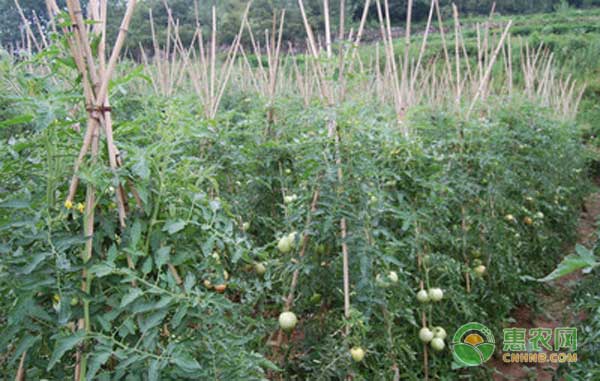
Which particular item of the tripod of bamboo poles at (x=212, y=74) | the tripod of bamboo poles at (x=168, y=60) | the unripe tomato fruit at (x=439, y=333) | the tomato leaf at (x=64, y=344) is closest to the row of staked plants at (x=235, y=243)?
the tomato leaf at (x=64, y=344)

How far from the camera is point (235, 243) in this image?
46.3 inches

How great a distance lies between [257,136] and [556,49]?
13592 mm

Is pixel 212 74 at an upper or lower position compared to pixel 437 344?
upper

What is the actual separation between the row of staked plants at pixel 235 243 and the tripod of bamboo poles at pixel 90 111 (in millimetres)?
26

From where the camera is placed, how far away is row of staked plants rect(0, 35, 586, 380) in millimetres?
1013

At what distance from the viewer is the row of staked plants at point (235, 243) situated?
1.01m

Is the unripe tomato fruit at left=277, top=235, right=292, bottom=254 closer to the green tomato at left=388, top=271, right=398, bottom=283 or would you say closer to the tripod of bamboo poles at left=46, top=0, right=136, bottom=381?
the green tomato at left=388, top=271, right=398, bottom=283

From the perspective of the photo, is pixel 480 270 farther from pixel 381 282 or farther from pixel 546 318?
pixel 381 282

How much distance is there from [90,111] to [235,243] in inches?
18.3

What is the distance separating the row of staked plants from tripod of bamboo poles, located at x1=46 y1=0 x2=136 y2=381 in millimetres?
26

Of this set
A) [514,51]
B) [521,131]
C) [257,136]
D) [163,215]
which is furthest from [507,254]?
[514,51]

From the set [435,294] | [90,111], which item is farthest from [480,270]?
[90,111]

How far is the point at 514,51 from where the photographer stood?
13656 mm

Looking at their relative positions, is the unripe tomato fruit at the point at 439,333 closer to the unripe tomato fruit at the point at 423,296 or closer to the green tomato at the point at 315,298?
the unripe tomato fruit at the point at 423,296
